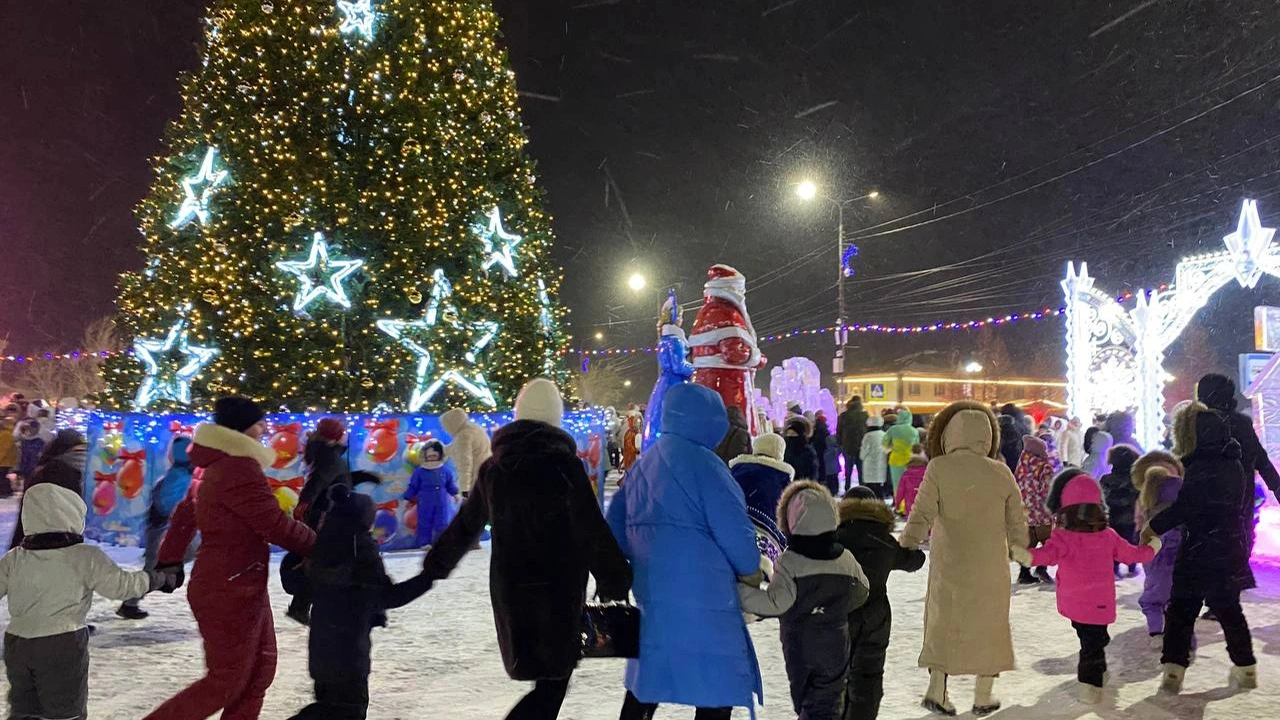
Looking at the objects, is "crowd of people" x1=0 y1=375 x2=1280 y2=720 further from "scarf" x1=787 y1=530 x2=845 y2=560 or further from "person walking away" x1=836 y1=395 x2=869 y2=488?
"person walking away" x1=836 y1=395 x2=869 y2=488

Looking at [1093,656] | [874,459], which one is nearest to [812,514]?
[1093,656]

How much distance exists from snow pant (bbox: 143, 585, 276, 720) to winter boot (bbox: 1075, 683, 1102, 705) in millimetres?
4436

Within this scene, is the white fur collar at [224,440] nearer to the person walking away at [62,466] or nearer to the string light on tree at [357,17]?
the person walking away at [62,466]

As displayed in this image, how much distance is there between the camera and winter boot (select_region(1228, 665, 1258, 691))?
5617mm

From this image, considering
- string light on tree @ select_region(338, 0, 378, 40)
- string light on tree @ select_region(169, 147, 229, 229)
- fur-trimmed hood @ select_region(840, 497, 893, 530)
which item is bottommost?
fur-trimmed hood @ select_region(840, 497, 893, 530)

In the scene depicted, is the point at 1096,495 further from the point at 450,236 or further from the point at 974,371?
the point at 974,371

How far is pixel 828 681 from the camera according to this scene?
4.14 m

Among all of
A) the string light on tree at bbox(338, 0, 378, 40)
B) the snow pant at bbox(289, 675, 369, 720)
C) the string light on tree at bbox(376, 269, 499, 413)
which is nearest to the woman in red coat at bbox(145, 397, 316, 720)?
the snow pant at bbox(289, 675, 369, 720)


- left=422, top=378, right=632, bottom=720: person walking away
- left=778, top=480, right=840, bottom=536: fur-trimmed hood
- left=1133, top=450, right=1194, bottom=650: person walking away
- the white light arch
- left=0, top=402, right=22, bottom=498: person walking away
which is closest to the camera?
left=422, top=378, right=632, bottom=720: person walking away

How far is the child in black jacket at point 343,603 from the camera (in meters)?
3.98

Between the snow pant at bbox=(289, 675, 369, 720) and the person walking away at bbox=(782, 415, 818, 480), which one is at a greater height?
the person walking away at bbox=(782, 415, 818, 480)

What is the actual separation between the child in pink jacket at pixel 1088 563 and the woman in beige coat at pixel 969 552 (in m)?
0.30

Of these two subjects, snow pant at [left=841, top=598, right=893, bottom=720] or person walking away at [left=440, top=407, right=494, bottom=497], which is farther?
person walking away at [left=440, top=407, right=494, bottom=497]

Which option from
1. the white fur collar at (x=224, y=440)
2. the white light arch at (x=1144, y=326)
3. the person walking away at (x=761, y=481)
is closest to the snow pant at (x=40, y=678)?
the white fur collar at (x=224, y=440)
